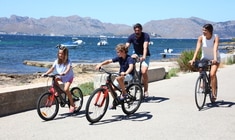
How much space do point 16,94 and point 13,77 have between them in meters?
17.1

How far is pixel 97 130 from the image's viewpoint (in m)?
7.00

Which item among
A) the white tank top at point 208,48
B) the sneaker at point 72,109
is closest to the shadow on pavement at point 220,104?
the white tank top at point 208,48

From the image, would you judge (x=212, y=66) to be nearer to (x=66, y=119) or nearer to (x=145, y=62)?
(x=145, y=62)

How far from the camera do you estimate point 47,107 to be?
25.8 ft

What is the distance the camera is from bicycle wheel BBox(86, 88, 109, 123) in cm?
743

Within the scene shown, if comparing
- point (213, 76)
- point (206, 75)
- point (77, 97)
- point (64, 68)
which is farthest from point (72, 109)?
point (213, 76)

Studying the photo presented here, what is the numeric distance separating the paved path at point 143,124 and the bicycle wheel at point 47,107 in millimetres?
141

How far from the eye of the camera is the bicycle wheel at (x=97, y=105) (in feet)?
24.4

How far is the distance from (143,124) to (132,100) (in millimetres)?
938

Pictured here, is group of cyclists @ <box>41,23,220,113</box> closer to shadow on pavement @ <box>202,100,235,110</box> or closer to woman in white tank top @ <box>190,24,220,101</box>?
woman in white tank top @ <box>190,24,220,101</box>

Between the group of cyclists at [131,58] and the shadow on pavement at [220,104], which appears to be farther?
the shadow on pavement at [220,104]

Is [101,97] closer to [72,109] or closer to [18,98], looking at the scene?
[72,109]

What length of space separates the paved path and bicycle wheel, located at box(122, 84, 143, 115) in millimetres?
130

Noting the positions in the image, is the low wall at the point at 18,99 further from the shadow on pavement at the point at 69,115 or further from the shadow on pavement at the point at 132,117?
the shadow on pavement at the point at 132,117
